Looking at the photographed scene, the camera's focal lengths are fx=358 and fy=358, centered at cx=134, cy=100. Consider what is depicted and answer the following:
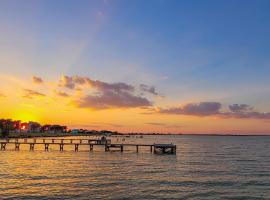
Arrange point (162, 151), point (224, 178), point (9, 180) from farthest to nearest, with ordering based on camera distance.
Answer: point (162, 151), point (224, 178), point (9, 180)

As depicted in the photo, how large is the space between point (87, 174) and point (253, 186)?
67.7 ft

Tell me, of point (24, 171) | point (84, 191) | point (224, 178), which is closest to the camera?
point (84, 191)

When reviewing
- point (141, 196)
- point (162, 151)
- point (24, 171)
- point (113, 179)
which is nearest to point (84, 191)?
point (141, 196)

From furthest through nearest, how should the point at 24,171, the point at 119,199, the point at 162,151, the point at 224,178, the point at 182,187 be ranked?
the point at 162,151
the point at 24,171
the point at 224,178
the point at 182,187
the point at 119,199

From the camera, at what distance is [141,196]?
106ft

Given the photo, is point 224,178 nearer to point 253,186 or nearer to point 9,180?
point 253,186

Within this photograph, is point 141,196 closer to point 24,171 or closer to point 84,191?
point 84,191

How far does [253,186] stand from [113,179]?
15855 mm

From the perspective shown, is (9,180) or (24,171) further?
(24,171)

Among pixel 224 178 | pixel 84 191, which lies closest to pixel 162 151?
pixel 224 178

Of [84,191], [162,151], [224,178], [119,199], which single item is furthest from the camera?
[162,151]

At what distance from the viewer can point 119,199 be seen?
30719 mm

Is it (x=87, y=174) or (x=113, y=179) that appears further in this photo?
(x=87, y=174)

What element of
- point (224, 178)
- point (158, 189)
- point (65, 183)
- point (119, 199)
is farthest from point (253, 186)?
point (65, 183)
